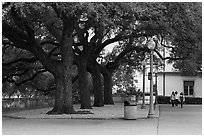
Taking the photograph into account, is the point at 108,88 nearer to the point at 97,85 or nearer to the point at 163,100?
the point at 97,85

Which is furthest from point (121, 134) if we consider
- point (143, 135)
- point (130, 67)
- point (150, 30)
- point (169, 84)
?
point (169, 84)

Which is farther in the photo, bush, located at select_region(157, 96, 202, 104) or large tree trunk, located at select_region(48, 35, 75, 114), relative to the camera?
bush, located at select_region(157, 96, 202, 104)

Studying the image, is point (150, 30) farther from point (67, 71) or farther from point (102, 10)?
point (102, 10)

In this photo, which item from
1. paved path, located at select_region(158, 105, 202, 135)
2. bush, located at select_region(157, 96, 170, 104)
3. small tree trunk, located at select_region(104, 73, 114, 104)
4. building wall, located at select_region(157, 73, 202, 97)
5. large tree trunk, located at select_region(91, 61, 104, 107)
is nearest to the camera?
paved path, located at select_region(158, 105, 202, 135)

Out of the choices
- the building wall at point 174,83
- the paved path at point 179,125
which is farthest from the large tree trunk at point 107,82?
the building wall at point 174,83

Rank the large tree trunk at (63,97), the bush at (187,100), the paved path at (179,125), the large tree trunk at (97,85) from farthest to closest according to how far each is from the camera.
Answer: the bush at (187,100)
the large tree trunk at (97,85)
the large tree trunk at (63,97)
the paved path at (179,125)

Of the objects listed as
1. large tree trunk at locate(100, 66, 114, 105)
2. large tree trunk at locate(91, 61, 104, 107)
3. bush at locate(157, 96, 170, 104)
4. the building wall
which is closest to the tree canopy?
large tree trunk at locate(91, 61, 104, 107)

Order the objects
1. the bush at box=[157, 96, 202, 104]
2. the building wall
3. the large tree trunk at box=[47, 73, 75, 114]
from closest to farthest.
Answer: the large tree trunk at box=[47, 73, 75, 114], the bush at box=[157, 96, 202, 104], the building wall

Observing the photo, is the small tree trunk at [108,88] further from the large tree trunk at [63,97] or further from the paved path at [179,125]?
the paved path at [179,125]

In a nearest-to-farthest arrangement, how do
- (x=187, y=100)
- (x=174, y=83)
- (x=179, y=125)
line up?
(x=179, y=125), (x=187, y=100), (x=174, y=83)

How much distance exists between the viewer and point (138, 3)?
57.9ft

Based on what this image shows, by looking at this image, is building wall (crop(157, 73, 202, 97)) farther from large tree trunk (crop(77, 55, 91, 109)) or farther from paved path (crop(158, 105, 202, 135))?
paved path (crop(158, 105, 202, 135))

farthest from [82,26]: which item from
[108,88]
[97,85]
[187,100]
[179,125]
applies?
[187,100]

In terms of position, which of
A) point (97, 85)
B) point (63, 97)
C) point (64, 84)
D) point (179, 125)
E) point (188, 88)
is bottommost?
point (179, 125)
